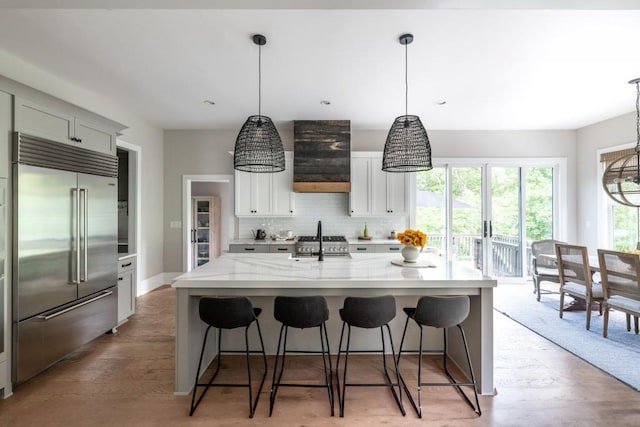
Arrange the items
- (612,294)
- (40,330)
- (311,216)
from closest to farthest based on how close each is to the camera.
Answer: (40,330), (612,294), (311,216)

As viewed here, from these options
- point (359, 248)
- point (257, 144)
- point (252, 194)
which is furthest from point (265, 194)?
point (257, 144)

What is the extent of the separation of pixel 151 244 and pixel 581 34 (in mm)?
6046

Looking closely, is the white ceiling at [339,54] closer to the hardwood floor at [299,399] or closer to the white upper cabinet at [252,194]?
the white upper cabinet at [252,194]

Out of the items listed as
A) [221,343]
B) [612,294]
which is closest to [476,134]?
[612,294]

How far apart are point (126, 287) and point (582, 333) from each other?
527cm

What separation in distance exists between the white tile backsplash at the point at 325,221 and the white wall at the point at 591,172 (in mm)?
3125

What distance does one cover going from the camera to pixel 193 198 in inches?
273

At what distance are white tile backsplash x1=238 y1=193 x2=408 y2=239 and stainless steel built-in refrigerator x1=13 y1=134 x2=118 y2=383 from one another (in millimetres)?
2518

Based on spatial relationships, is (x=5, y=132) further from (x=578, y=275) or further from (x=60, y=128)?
(x=578, y=275)

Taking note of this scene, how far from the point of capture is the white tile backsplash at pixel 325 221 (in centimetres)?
532

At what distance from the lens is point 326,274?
233 centimetres

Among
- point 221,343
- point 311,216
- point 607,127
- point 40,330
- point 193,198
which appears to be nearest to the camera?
point 40,330

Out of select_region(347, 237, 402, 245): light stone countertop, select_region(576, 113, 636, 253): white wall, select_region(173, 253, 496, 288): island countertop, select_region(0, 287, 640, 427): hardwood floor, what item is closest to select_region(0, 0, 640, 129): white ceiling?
select_region(576, 113, 636, 253): white wall

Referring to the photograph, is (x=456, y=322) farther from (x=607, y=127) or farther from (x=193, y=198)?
(x=193, y=198)
